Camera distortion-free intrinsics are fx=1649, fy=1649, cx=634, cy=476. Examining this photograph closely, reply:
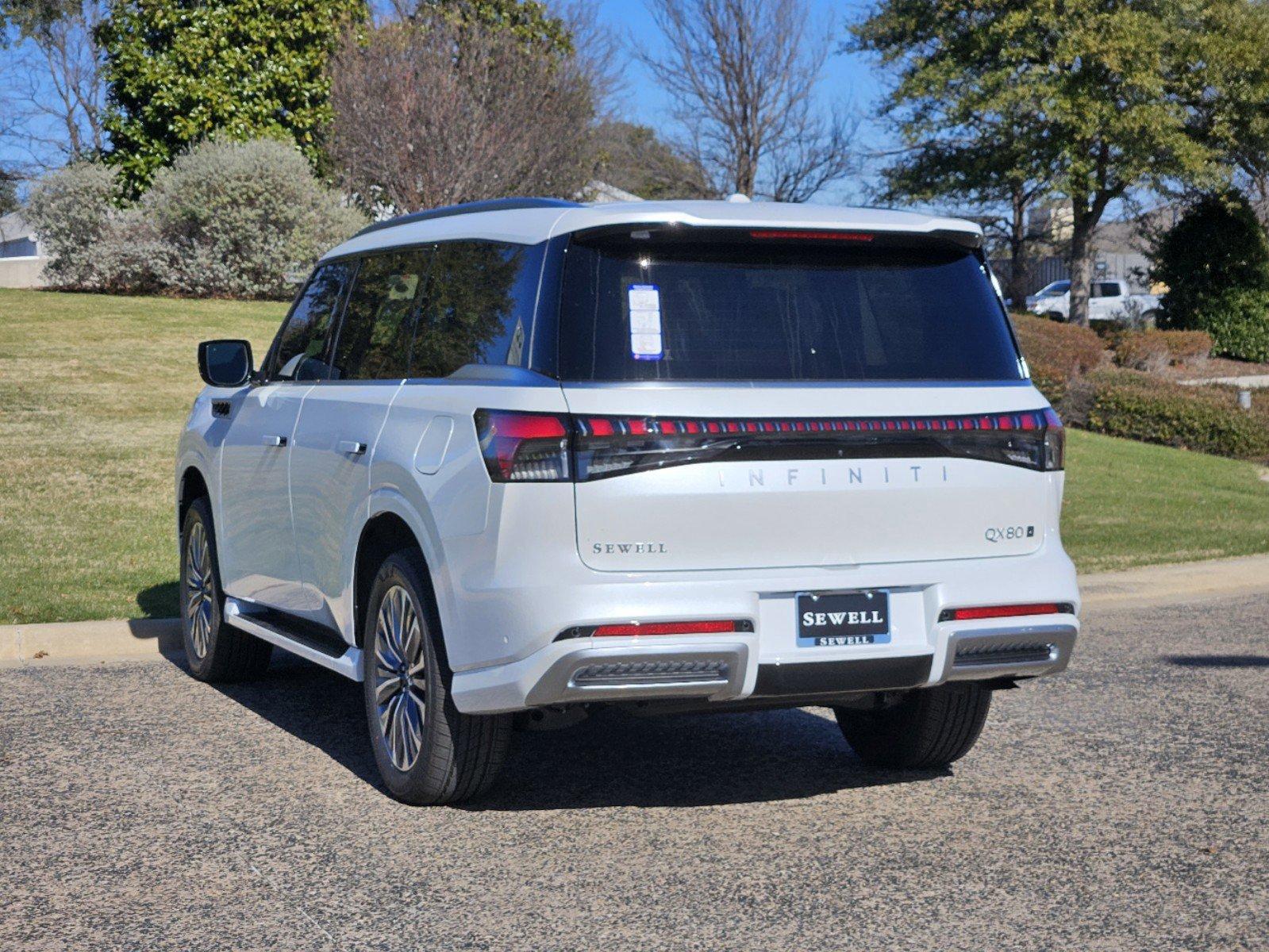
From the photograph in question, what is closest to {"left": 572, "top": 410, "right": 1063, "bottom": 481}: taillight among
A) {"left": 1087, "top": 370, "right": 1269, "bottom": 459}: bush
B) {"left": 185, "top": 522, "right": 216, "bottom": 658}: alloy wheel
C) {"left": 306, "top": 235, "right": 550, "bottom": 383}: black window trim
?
{"left": 306, "top": 235, "right": 550, "bottom": 383}: black window trim

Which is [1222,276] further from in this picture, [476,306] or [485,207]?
[476,306]

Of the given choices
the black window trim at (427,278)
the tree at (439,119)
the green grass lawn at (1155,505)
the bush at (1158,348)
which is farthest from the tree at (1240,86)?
the black window trim at (427,278)

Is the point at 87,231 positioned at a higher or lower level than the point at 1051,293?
higher

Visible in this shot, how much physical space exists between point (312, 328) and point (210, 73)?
25.3 m

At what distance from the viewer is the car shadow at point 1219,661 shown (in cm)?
833

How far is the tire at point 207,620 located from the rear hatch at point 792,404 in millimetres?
3357

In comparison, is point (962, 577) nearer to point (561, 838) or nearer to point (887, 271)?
point (887, 271)

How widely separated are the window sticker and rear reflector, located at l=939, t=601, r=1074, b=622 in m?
1.22

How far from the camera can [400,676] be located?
5.64 metres

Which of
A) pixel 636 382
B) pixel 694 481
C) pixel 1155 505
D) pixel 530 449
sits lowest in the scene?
pixel 1155 505

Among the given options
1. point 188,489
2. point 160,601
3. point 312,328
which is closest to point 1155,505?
point 160,601

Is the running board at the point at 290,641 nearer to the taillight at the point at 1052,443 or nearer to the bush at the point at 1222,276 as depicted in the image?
the taillight at the point at 1052,443

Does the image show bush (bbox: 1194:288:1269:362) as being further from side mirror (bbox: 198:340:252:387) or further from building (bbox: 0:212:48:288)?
side mirror (bbox: 198:340:252:387)

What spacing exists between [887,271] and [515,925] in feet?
7.87
